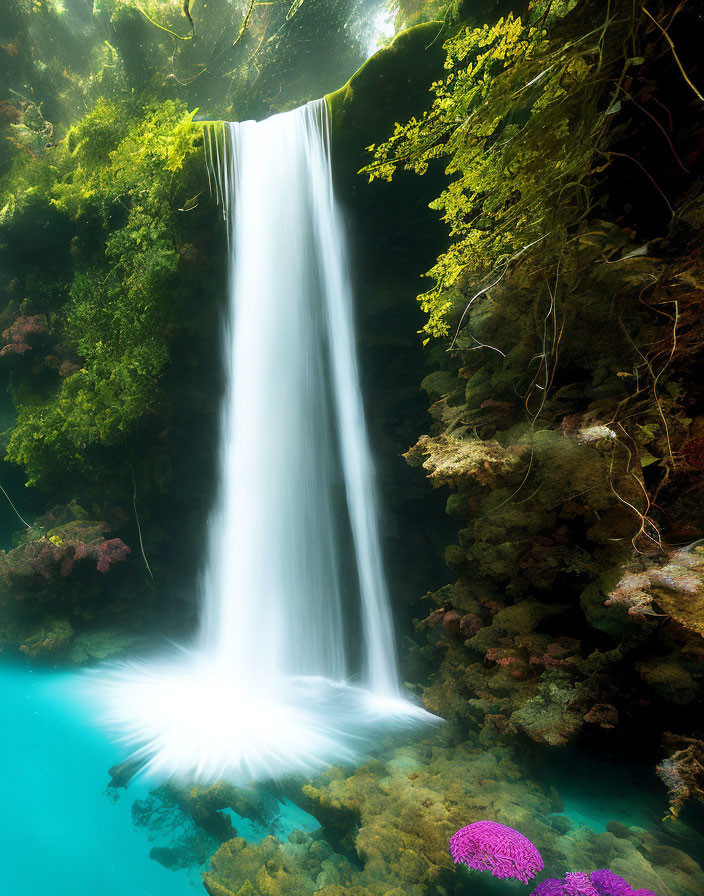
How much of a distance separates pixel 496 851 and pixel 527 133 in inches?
155

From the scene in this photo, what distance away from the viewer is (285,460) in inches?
250

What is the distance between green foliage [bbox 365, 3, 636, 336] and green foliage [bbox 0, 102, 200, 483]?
188 inches

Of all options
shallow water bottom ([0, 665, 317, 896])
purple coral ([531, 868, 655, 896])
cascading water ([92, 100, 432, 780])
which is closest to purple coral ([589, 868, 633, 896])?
purple coral ([531, 868, 655, 896])

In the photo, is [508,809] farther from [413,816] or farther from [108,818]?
[108,818]

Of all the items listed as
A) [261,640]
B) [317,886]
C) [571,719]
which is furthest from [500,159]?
[261,640]

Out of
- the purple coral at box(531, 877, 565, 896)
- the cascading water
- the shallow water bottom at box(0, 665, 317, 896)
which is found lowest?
the shallow water bottom at box(0, 665, 317, 896)

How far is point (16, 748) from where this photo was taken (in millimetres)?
3963

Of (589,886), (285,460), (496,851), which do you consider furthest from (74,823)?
(285,460)

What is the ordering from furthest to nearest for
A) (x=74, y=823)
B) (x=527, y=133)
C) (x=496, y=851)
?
(x=74, y=823)
(x=527, y=133)
(x=496, y=851)

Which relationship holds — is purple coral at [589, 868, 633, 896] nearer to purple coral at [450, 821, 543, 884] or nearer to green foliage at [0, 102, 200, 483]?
purple coral at [450, 821, 543, 884]

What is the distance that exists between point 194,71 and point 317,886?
15.8 metres

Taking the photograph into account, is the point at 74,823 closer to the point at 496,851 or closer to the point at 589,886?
the point at 496,851

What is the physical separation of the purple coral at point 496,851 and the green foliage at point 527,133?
3.34 metres

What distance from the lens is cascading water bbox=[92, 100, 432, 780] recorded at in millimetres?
5676
